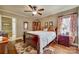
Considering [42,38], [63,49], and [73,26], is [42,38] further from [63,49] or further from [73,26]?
[73,26]

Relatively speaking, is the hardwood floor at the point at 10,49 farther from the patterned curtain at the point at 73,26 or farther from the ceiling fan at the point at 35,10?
the patterned curtain at the point at 73,26

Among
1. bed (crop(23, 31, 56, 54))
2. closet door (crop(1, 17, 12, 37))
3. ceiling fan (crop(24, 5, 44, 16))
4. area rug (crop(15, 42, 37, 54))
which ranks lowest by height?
area rug (crop(15, 42, 37, 54))

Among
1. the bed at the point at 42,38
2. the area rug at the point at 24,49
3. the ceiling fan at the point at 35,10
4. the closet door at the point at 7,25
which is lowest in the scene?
the area rug at the point at 24,49

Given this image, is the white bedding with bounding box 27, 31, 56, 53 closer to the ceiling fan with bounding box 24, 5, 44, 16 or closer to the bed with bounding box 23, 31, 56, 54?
the bed with bounding box 23, 31, 56, 54

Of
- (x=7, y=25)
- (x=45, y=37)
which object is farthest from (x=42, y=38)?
(x=7, y=25)

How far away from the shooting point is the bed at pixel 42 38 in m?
2.04

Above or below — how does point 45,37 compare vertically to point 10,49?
above

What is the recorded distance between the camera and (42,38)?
205cm

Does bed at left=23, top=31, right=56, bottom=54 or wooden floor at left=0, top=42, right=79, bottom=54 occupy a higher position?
bed at left=23, top=31, right=56, bottom=54

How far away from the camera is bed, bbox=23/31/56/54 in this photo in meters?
2.04

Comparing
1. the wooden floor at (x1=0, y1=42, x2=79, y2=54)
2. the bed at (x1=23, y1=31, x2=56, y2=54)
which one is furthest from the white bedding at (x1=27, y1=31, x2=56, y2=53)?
the wooden floor at (x1=0, y1=42, x2=79, y2=54)

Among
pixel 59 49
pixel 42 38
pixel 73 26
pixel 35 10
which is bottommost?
pixel 59 49

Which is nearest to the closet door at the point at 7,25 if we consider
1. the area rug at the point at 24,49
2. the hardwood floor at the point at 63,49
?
the area rug at the point at 24,49

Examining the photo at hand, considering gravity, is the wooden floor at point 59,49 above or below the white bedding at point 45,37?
below
